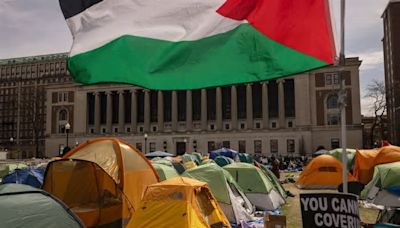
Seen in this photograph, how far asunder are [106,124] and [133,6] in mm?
82760

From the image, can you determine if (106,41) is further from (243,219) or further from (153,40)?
(243,219)

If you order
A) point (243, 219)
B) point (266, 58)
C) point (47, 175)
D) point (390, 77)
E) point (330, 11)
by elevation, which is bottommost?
point (243, 219)

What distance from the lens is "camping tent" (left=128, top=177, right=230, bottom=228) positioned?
9242 mm

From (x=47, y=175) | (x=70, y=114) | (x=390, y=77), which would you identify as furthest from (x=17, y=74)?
(x=47, y=175)

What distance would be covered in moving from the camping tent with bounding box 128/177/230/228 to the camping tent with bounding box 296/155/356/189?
51.6 ft

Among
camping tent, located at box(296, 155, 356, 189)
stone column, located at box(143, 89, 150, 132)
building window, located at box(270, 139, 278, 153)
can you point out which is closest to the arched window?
stone column, located at box(143, 89, 150, 132)

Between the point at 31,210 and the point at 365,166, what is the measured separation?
18170mm

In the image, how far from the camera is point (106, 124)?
86688 mm

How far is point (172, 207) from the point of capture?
9383 mm

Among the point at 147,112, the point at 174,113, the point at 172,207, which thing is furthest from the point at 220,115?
the point at 172,207

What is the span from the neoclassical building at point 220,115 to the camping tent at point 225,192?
55.0 m

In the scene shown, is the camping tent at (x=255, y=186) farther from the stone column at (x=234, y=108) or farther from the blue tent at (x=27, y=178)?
the stone column at (x=234, y=108)

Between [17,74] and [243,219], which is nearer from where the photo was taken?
[243,219]

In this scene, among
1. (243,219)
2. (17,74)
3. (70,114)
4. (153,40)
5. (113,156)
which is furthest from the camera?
(17,74)
